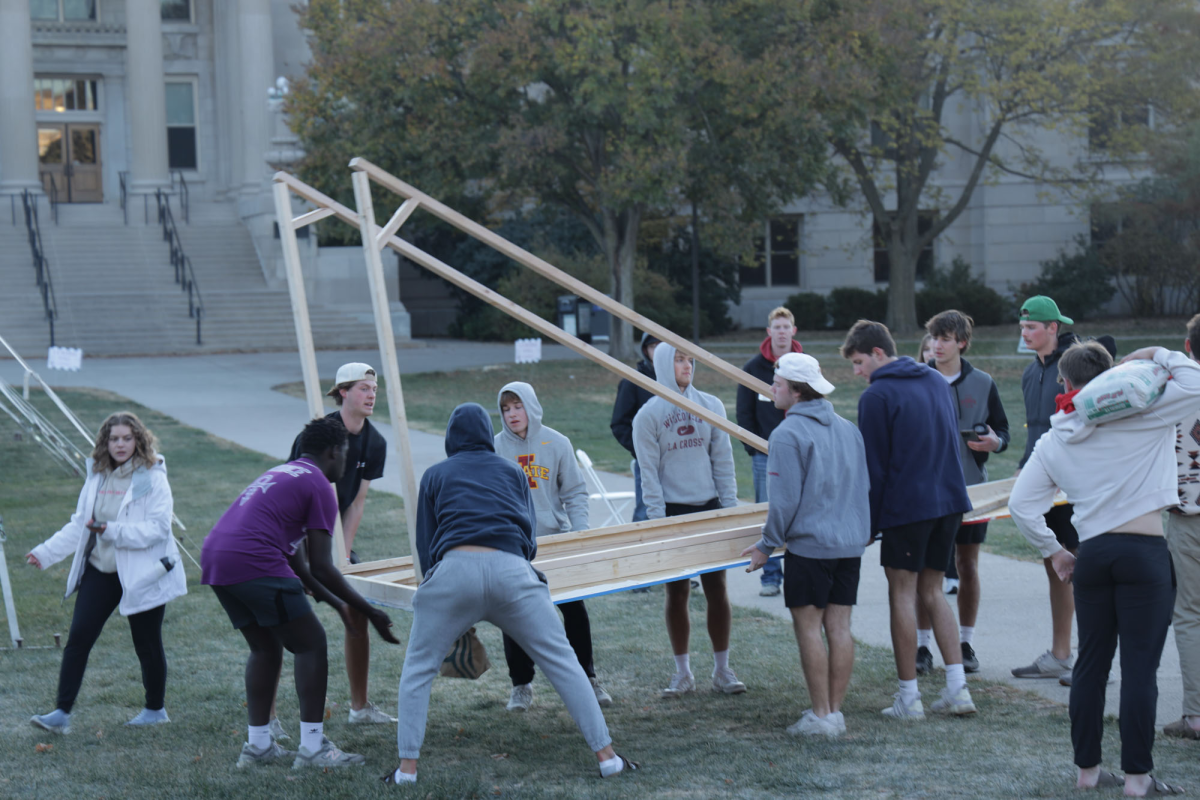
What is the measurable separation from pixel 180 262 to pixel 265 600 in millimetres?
27123

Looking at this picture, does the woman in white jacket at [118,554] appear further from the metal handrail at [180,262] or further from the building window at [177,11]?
the building window at [177,11]

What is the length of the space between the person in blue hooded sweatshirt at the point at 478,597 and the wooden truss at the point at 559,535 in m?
0.30

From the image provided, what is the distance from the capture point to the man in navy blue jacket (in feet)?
18.8

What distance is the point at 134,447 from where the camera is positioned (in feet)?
19.3

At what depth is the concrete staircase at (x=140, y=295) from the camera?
27297mm

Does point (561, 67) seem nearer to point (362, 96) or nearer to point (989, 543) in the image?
point (362, 96)

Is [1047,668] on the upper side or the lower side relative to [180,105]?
lower

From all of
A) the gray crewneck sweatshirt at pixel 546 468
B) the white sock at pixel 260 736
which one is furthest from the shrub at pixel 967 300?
the white sock at pixel 260 736

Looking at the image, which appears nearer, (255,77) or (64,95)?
(255,77)

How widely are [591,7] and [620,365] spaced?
15.7 meters

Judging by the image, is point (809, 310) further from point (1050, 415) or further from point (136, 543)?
point (136, 543)

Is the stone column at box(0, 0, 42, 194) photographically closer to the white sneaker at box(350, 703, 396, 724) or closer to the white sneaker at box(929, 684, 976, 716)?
the white sneaker at box(350, 703, 396, 724)

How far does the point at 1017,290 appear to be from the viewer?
3659 cm

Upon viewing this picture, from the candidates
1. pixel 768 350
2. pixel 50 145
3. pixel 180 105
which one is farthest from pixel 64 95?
pixel 768 350
